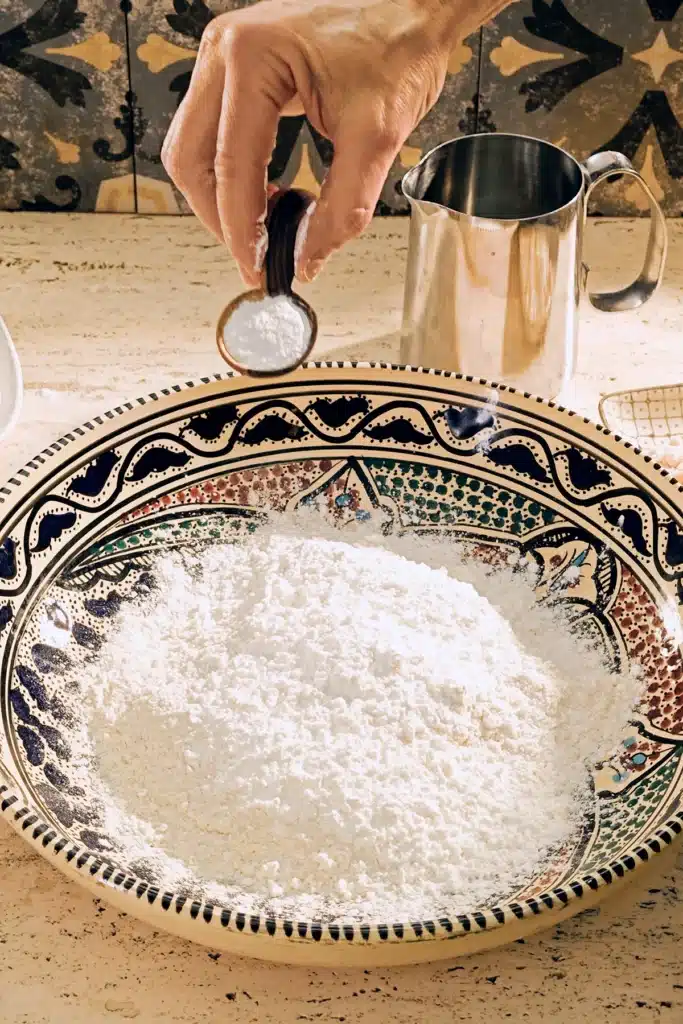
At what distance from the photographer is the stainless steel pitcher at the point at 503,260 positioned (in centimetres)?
89

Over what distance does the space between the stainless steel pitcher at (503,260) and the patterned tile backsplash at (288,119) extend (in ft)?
0.89

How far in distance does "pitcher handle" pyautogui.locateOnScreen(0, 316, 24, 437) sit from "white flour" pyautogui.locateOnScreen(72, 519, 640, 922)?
283 mm

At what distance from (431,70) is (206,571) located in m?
0.41

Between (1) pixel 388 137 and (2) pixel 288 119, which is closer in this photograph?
(1) pixel 388 137

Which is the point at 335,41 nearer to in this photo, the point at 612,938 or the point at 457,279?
the point at 457,279

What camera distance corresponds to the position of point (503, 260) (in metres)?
0.89

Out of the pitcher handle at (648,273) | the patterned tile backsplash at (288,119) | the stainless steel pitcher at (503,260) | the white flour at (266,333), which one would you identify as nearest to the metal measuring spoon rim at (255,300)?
the white flour at (266,333)

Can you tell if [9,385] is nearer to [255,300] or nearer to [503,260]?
[255,300]

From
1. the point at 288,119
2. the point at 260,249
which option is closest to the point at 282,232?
the point at 260,249

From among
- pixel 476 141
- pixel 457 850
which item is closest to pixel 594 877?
pixel 457 850

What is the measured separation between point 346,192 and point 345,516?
24 cm

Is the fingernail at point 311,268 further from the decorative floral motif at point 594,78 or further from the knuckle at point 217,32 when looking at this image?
the decorative floral motif at point 594,78

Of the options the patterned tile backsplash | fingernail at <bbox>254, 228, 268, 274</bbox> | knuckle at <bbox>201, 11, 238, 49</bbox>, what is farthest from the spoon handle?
the patterned tile backsplash

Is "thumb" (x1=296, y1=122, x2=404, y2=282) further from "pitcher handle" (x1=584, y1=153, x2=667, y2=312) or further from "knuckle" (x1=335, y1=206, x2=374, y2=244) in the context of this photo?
"pitcher handle" (x1=584, y1=153, x2=667, y2=312)
